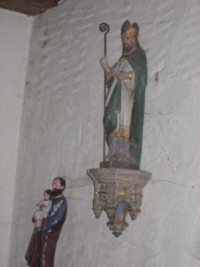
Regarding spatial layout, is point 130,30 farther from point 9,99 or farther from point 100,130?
point 9,99

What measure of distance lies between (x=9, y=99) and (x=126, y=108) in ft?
3.10

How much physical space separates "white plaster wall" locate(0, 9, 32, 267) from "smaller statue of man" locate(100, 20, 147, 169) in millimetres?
819

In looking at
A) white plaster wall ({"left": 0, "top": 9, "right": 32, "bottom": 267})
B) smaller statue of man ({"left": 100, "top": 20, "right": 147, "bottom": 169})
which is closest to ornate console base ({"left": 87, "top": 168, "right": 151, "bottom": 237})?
smaller statue of man ({"left": 100, "top": 20, "right": 147, "bottom": 169})

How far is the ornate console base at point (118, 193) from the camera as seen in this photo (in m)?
1.73

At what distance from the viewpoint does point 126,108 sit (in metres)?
1.79

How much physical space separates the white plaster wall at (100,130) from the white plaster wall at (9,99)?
0.04 metres

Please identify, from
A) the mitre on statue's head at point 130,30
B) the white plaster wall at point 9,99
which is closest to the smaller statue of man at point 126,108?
the mitre on statue's head at point 130,30

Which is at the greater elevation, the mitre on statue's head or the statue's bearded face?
the mitre on statue's head

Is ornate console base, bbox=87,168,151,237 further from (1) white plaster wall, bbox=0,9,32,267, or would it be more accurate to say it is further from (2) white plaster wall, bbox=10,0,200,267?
(1) white plaster wall, bbox=0,9,32,267

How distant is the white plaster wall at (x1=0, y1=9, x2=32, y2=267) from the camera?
2430 millimetres

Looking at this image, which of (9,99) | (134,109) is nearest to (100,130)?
(134,109)

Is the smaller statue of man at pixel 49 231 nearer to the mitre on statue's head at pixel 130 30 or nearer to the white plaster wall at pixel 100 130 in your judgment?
the white plaster wall at pixel 100 130

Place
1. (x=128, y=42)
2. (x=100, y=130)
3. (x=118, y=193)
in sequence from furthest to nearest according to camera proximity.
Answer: (x=100, y=130), (x=128, y=42), (x=118, y=193)

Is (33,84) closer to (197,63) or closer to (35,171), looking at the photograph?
(35,171)
